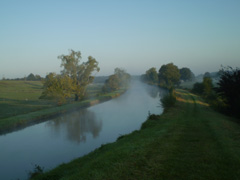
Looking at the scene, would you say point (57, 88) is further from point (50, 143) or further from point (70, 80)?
point (50, 143)

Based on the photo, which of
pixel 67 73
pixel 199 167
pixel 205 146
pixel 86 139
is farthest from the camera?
pixel 67 73

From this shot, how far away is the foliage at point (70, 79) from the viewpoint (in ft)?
104

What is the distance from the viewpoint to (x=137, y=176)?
5035 millimetres

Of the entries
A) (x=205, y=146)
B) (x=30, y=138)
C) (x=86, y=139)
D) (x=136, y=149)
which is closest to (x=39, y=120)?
(x=30, y=138)

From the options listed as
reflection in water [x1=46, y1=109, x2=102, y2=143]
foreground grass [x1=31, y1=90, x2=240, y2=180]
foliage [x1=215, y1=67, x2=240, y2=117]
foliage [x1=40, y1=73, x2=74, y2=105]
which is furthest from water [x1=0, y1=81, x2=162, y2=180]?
foliage [x1=40, y1=73, x2=74, y2=105]

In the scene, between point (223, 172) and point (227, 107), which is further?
point (227, 107)

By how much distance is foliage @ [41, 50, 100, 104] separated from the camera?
104 feet

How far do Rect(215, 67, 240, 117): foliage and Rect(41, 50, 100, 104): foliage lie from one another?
80.5 feet

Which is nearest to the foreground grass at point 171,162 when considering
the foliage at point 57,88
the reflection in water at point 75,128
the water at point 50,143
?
the water at point 50,143

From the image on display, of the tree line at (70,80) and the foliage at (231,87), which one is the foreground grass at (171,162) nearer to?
the foliage at (231,87)

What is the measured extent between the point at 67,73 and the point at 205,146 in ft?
114

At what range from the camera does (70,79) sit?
34.6m

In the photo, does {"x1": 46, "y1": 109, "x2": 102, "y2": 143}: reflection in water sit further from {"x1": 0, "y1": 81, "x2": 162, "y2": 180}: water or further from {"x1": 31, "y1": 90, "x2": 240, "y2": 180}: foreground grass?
{"x1": 31, "y1": 90, "x2": 240, "y2": 180}: foreground grass

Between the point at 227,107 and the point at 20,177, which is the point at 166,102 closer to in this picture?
the point at 227,107
